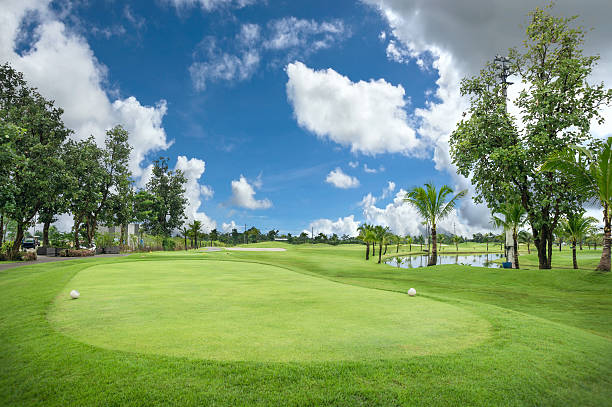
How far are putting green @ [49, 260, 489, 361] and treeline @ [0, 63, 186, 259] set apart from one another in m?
19.4

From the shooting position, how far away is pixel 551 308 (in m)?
10.8

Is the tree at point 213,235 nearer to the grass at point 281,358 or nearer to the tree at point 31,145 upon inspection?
the tree at point 31,145

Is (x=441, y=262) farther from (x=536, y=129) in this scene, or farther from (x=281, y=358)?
(x=281, y=358)

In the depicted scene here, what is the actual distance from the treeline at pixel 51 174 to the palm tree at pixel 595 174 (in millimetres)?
30273

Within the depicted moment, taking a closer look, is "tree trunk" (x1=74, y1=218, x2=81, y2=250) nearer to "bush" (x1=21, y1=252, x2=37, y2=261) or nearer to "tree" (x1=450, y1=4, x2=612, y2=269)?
"bush" (x1=21, y1=252, x2=37, y2=261)

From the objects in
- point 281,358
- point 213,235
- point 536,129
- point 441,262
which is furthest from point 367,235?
point 213,235

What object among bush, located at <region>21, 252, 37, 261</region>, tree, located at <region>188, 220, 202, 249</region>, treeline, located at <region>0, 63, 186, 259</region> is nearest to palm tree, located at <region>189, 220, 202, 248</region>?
tree, located at <region>188, 220, 202, 249</region>

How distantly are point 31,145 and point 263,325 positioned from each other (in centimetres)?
4093

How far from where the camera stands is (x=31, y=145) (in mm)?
33625

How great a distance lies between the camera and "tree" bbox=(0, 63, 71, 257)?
31500mm

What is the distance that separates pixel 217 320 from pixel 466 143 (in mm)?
20753

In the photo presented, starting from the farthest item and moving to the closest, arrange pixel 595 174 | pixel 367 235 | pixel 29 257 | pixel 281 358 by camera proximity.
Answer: pixel 367 235, pixel 29 257, pixel 595 174, pixel 281 358

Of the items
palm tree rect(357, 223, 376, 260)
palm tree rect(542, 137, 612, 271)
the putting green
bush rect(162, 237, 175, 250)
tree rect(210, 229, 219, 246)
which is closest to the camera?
the putting green

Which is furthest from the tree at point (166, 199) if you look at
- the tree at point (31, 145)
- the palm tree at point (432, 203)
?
the palm tree at point (432, 203)
